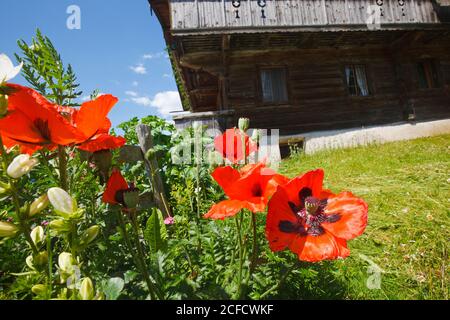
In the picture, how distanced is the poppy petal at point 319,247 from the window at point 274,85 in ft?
31.8

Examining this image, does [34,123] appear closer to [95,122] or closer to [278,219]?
[95,122]

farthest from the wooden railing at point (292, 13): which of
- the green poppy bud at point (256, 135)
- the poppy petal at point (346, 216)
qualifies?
the poppy petal at point (346, 216)

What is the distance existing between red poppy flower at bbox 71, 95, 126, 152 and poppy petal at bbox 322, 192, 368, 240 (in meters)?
→ 0.65

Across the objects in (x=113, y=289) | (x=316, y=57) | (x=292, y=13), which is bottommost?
(x=113, y=289)

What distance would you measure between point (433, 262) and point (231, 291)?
6.98 ft

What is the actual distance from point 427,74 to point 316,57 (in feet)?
15.2

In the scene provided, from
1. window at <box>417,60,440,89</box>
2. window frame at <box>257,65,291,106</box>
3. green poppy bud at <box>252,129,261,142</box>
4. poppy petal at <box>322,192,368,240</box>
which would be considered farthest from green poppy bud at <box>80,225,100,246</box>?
window at <box>417,60,440,89</box>

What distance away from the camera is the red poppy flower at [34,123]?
2.31 feet

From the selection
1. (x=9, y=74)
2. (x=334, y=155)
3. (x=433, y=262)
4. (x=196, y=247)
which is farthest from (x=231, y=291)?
(x=334, y=155)

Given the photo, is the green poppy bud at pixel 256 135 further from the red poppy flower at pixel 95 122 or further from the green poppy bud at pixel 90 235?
the green poppy bud at pixel 90 235

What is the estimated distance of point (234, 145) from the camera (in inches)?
48.1

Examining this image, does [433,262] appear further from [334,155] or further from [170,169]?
[334,155]

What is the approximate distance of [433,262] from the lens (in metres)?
2.32

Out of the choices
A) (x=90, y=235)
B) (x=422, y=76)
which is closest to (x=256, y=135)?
(x=90, y=235)
